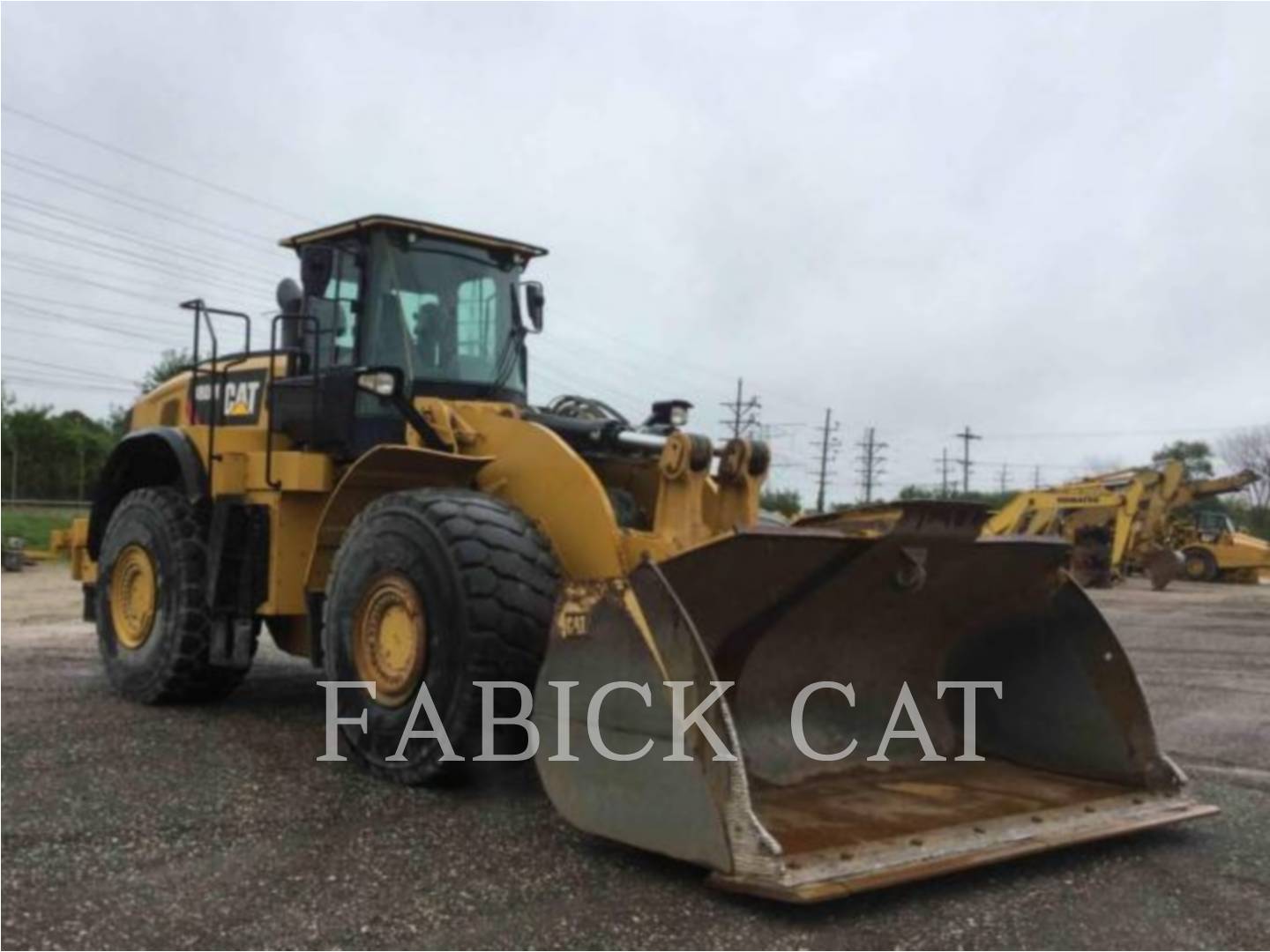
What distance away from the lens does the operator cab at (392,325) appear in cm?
680

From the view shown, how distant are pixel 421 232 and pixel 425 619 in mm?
2553

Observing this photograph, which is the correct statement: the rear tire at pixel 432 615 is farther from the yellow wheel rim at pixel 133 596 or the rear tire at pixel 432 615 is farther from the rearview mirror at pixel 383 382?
the yellow wheel rim at pixel 133 596

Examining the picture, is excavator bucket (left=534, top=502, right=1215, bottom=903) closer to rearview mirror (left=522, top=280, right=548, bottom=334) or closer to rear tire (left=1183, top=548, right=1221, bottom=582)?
rearview mirror (left=522, top=280, right=548, bottom=334)

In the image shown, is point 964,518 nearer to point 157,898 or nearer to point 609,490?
point 609,490

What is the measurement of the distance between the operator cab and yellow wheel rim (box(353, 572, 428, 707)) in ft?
4.05

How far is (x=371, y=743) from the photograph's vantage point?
5.57m

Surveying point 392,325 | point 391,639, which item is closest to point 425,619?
point 391,639

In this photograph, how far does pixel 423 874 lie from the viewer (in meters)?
4.32

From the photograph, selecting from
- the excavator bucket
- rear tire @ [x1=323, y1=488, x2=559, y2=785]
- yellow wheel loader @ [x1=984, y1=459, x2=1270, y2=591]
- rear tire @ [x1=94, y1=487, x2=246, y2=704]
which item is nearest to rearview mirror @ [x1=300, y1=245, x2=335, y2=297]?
rear tire @ [x1=323, y1=488, x2=559, y2=785]

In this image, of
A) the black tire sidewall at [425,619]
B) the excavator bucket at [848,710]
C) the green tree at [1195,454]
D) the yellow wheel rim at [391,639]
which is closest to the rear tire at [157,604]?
the black tire sidewall at [425,619]

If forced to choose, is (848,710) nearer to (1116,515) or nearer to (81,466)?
(1116,515)

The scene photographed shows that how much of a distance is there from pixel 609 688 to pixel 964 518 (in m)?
1.60

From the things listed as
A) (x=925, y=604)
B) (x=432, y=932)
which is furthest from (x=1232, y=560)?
(x=432, y=932)

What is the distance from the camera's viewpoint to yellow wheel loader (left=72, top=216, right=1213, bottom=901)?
14.3ft
